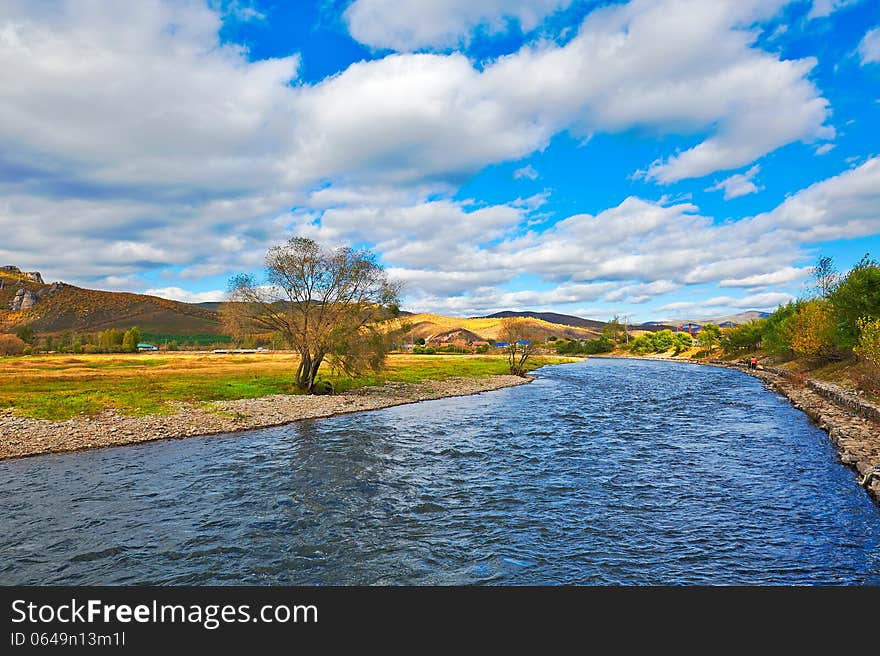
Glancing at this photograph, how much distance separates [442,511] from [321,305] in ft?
125

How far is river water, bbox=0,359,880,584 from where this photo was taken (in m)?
13.3

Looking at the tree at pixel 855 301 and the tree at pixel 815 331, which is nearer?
the tree at pixel 855 301

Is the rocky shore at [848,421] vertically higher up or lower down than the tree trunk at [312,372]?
lower down

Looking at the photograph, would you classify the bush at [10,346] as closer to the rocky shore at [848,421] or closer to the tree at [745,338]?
the rocky shore at [848,421]

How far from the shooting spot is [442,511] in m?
18.4

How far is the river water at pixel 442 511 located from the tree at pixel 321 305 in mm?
18741

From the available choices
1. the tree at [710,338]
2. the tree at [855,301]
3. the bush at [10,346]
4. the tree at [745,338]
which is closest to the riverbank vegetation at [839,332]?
the tree at [855,301]

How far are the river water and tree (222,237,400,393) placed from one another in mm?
18741

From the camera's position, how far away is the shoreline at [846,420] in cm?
2325

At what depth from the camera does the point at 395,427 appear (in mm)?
37719

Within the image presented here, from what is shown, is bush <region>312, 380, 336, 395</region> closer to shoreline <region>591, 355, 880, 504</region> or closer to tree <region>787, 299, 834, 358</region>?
shoreline <region>591, 355, 880, 504</region>

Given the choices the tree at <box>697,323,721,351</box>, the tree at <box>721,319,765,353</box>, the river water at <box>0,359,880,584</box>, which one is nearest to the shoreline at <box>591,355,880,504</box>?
the river water at <box>0,359,880,584</box>

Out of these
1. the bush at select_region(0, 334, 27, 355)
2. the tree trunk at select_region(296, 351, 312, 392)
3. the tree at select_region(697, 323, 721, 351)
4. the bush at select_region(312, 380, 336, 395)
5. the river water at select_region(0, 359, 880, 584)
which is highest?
the tree at select_region(697, 323, 721, 351)
